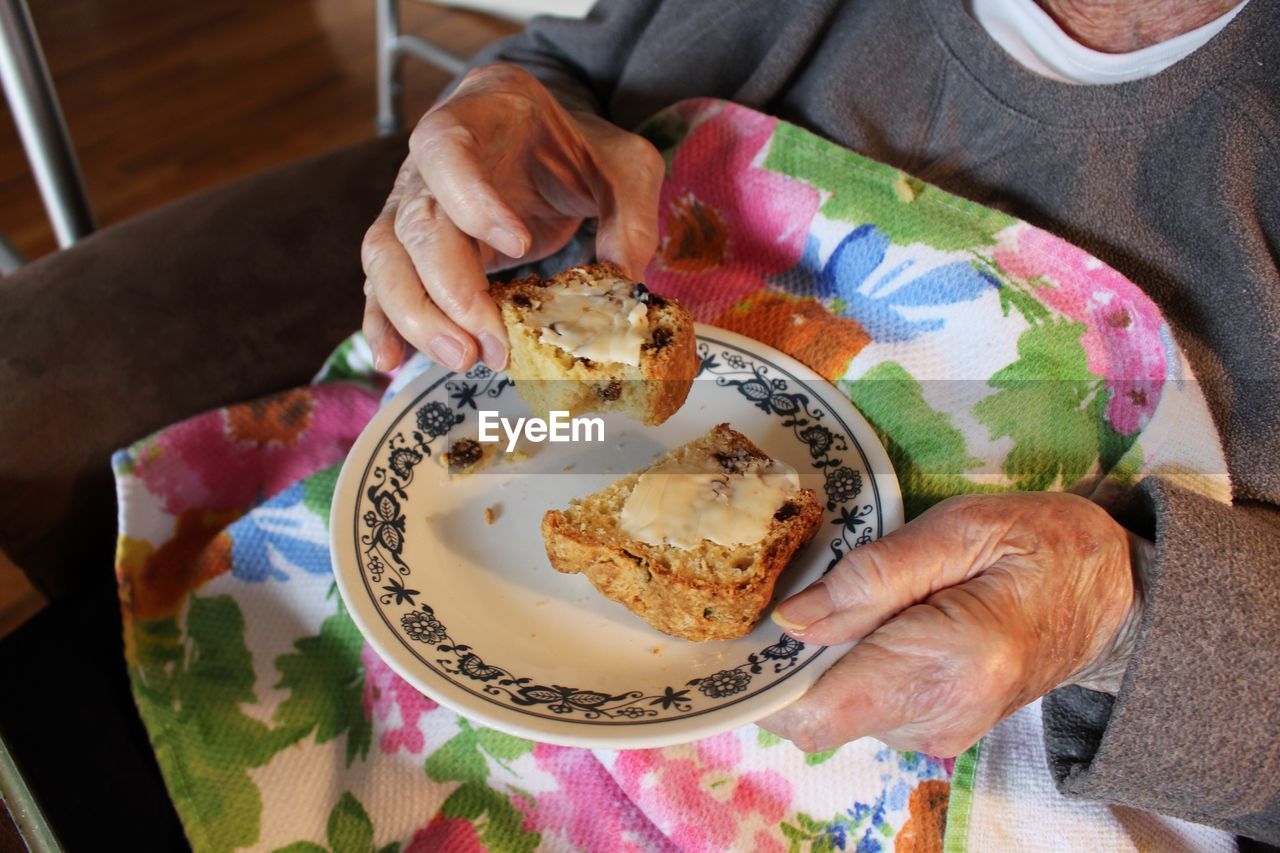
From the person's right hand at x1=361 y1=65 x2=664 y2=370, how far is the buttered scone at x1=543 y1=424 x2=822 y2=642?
0.23 meters

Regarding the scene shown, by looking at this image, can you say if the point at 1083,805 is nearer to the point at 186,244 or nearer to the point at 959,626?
the point at 959,626

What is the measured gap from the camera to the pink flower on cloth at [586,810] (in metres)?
0.94

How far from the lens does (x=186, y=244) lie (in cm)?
129

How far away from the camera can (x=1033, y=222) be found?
3.74 ft

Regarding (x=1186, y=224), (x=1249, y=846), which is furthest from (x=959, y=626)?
(x=1186, y=224)

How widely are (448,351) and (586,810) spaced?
497 mm

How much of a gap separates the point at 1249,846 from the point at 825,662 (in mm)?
491

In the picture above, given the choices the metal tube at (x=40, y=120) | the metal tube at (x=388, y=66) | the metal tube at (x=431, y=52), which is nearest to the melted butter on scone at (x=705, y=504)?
the metal tube at (x=40, y=120)

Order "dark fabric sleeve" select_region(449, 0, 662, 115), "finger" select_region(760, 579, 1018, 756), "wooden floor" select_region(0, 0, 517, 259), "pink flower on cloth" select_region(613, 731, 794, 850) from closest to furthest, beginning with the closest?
"finger" select_region(760, 579, 1018, 756) → "pink flower on cloth" select_region(613, 731, 794, 850) → "dark fabric sleeve" select_region(449, 0, 662, 115) → "wooden floor" select_region(0, 0, 517, 259)

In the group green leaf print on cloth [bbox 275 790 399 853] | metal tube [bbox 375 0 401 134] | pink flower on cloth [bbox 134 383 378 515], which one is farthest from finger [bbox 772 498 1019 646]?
metal tube [bbox 375 0 401 134]

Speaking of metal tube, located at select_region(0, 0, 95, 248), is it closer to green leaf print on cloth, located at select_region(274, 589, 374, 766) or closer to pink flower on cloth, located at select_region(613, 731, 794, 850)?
green leaf print on cloth, located at select_region(274, 589, 374, 766)

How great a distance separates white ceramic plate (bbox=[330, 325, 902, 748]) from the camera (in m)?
0.86

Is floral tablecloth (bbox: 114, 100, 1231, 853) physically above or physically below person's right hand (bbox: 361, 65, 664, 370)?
below

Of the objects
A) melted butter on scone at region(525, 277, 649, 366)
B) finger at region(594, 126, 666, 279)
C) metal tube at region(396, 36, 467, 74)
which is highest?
finger at region(594, 126, 666, 279)
